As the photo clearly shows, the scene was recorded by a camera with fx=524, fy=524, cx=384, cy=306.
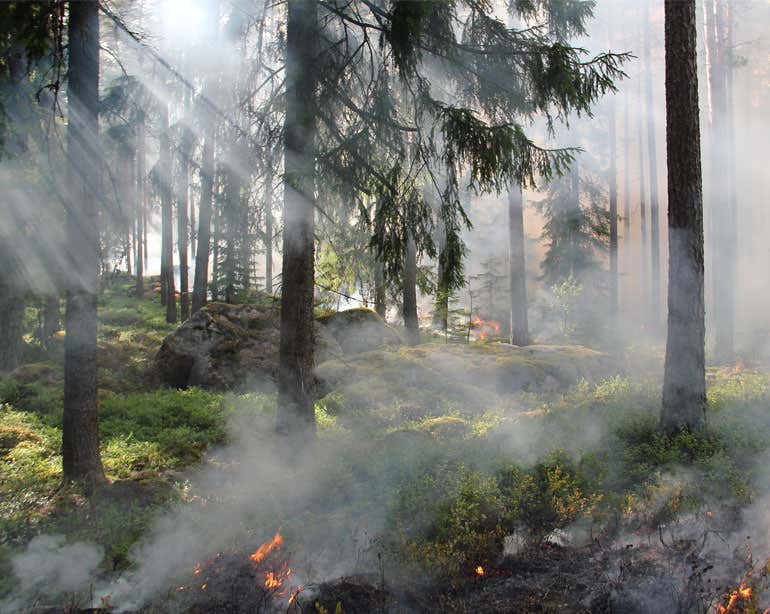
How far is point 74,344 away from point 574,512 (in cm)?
638

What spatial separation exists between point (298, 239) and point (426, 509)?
4.19 m

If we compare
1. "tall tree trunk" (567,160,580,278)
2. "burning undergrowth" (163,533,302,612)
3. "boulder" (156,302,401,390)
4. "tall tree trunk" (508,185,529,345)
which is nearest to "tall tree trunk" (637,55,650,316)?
"tall tree trunk" (567,160,580,278)

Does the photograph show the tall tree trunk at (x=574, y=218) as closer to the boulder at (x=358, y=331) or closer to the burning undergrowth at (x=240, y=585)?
the boulder at (x=358, y=331)

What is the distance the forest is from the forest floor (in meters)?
0.04

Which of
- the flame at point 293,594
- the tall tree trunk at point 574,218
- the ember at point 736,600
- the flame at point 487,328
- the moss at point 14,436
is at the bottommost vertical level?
the flame at point 293,594

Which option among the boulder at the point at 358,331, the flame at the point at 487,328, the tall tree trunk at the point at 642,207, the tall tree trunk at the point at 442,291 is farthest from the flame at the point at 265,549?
the tall tree trunk at the point at 642,207

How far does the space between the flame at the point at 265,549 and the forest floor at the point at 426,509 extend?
0.35ft

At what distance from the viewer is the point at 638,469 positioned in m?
6.82

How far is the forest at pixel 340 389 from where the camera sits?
516cm

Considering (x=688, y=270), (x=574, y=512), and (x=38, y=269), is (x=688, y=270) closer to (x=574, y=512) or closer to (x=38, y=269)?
(x=574, y=512)

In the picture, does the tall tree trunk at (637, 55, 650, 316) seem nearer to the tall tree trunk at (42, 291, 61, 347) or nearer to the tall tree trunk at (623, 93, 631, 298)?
the tall tree trunk at (623, 93, 631, 298)

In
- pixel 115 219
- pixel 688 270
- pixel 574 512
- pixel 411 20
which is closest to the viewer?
pixel 574 512

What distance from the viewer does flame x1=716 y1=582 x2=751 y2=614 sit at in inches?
159

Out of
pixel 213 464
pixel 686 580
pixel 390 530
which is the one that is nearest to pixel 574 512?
pixel 686 580
